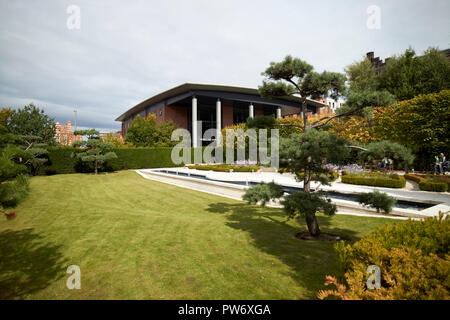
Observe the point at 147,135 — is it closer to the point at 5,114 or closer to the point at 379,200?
the point at 5,114

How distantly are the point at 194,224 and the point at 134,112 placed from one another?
A: 195ft

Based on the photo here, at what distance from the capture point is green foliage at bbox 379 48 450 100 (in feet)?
94.9

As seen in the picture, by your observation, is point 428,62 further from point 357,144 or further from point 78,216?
point 78,216

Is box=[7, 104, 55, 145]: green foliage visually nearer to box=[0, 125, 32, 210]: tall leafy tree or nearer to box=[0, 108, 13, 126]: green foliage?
box=[0, 108, 13, 126]: green foliage

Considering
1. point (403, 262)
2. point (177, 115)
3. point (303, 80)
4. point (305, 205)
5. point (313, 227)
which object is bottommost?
point (313, 227)

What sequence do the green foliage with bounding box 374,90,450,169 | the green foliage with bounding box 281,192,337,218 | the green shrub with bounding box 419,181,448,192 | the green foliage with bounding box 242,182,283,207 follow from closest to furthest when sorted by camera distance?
the green foliage with bounding box 281,192,337,218 < the green foliage with bounding box 242,182,283,207 < the green shrub with bounding box 419,181,448,192 < the green foliage with bounding box 374,90,450,169

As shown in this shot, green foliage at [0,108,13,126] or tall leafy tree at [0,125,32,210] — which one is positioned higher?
green foliage at [0,108,13,126]

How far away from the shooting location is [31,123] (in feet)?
78.4

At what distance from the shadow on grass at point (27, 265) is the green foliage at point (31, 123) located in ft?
71.7

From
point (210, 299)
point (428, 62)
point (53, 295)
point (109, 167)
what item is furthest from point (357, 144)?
point (428, 62)

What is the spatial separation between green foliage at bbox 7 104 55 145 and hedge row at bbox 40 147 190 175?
8.16 ft

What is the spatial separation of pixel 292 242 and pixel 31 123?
29.1 meters

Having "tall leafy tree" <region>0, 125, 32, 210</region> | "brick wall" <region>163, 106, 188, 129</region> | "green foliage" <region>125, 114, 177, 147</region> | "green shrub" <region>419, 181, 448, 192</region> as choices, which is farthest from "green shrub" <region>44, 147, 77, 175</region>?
"green shrub" <region>419, 181, 448, 192</region>

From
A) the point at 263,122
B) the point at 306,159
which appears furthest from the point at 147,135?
the point at 306,159
